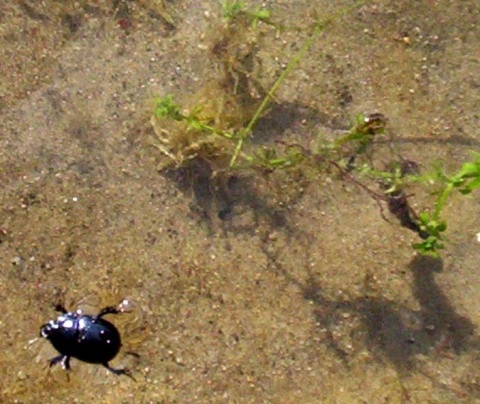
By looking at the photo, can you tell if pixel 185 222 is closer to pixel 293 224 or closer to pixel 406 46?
pixel 293 224

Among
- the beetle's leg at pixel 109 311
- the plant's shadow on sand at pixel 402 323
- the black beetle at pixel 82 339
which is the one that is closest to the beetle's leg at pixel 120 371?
the black beetle at pixel 82 339

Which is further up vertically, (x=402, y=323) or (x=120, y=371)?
(x=402, y=323)

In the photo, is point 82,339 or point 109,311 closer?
point 82,339

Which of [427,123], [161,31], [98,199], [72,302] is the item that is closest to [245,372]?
[72,302]

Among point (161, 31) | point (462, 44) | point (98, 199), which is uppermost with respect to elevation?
point (462, 44)

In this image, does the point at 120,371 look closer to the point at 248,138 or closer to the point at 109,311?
the point at 109,311

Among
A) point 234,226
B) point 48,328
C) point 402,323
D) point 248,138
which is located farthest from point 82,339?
point 402,323

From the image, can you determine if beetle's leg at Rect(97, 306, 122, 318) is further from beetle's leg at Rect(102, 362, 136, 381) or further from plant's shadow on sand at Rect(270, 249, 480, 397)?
plant's shadow on sand at Rect(270, 249, 480, 397)
